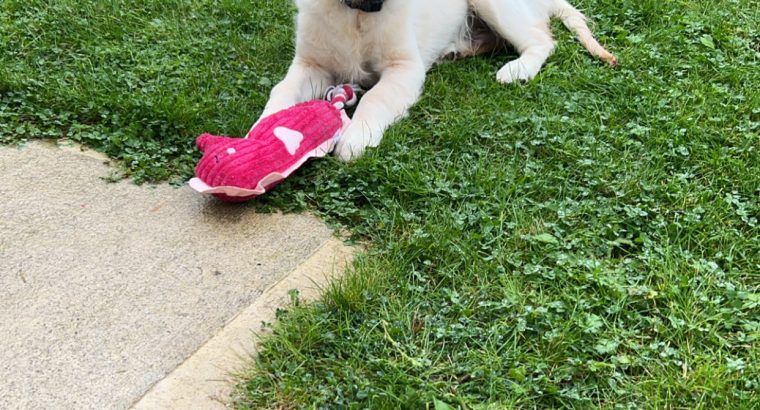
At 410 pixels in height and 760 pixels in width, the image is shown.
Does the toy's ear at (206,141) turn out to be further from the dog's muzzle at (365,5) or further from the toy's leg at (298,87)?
the dog's muzzle at (365,5)

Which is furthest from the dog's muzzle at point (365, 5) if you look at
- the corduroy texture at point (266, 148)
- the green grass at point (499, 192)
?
the corduroy texture at point (266, 148)

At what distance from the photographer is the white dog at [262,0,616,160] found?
3062 millimetres

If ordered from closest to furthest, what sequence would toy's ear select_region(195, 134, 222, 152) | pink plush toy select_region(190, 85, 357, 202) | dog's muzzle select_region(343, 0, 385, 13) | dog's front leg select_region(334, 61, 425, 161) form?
pink plush toy select_region(190, 85, 357, 202), toy's ear select_region(195, 134, 222, 152), dog's front leg select_region(334, 61, 425, 161), dog's muzzle select_region(343, 0, 385, 13)

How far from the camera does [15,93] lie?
3230 millimetres

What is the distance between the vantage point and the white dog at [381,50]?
306cm

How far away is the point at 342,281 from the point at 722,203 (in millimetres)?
1382

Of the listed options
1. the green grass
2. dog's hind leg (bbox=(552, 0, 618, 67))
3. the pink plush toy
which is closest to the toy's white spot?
the pink plush toy

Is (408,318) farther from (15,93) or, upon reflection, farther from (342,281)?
(15,93)

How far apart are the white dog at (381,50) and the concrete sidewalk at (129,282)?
0.61 meters

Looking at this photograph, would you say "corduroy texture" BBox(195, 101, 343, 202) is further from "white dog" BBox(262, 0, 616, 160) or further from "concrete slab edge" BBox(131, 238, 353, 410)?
"concrete slab edge" BBox(131, 238, 353, 410)

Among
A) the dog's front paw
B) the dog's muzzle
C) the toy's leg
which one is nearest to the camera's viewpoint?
the toy's leg

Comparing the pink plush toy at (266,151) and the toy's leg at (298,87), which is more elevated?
the pink plush toy at (266,151)

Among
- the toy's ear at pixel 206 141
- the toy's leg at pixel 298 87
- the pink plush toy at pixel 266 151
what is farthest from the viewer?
the toy's leg at pixel 298 87

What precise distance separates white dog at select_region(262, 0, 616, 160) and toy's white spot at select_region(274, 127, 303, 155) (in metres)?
0.20
